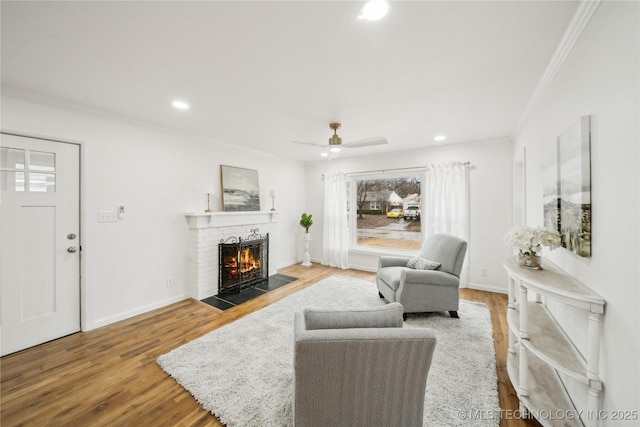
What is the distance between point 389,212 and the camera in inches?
199

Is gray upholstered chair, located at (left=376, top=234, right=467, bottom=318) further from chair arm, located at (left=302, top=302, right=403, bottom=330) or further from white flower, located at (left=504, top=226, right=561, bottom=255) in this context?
chair arm, located at (left=302, top=302, right=403, bottom=330)

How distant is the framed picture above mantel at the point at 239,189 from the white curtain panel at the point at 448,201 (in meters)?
3.18

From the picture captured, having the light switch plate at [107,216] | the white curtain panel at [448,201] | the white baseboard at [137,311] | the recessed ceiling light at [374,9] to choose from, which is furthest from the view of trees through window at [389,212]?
the light switch plate at [107,216]

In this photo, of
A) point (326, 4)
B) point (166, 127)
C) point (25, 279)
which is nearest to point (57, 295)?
A: point (25, 279)

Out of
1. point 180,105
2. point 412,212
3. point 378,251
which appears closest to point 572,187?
point 412,212

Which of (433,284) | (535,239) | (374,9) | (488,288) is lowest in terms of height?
(488,288)

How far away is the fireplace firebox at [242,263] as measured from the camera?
384cm

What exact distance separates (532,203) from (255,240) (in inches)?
151

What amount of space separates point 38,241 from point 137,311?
1.27m

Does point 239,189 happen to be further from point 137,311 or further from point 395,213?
point 395,213

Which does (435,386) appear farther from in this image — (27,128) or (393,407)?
(27,128)

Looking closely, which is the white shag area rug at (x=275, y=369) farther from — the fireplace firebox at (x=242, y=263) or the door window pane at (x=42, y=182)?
the door window pane at (x=42, y=182)

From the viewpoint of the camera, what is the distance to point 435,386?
1849 mm

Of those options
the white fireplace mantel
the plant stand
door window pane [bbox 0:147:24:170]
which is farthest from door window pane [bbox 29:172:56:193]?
the plant stand
